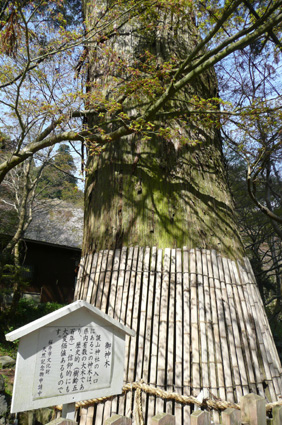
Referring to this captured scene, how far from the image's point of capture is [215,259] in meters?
3.85

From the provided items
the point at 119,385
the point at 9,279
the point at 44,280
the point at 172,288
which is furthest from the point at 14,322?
the point at 119,385

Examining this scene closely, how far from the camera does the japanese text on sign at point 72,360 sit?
1961 mm

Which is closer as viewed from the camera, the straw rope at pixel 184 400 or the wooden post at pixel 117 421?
the wooden post at pixel 117 421

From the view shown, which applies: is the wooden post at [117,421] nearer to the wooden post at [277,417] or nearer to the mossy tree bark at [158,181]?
the wooden post at [277,417]

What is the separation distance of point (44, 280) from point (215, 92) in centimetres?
1213

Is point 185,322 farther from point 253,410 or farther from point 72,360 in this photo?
point 72,360

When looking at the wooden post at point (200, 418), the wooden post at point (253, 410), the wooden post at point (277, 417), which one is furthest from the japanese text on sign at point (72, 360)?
the wooden post at point (277, 417)

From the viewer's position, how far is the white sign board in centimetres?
189

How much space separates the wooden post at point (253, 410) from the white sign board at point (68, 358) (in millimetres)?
972

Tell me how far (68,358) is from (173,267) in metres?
1.85

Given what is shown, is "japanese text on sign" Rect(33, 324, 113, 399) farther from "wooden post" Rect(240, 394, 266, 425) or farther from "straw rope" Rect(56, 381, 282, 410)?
"wooden post" Rect(240, 394, 266, 425)

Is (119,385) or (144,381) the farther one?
(144,381)

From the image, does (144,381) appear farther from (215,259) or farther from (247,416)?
(215,259)

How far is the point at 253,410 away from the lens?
236cm
